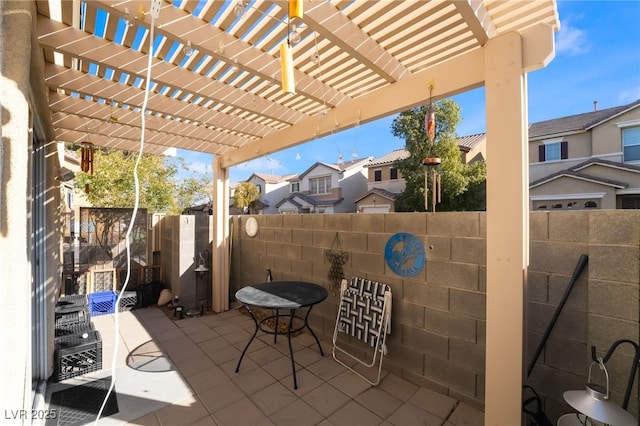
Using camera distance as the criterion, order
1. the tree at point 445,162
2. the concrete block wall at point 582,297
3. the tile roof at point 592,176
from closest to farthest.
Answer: the concrete block wall at point 582,297 < the tile roof at point 592,176 < the tree at point 445,162

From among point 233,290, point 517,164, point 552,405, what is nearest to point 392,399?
point 552,405

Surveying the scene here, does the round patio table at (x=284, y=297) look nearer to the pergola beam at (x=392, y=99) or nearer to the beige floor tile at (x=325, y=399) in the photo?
the beige floor tile at (x=325, y=399)

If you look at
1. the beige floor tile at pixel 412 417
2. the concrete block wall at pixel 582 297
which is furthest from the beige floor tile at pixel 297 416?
the concrete block wall at pixel 582 297

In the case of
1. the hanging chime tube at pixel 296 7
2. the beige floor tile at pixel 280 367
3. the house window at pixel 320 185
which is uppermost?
the house window at pixel 320 185

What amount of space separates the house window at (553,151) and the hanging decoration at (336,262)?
1571 cm

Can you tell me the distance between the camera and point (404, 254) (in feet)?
9.24

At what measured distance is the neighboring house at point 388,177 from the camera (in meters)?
16.0

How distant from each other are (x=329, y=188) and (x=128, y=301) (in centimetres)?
1774

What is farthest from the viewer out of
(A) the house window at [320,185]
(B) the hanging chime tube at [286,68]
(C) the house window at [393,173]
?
(A) the house window at [320,185]

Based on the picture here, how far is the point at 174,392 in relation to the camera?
2.58 meters

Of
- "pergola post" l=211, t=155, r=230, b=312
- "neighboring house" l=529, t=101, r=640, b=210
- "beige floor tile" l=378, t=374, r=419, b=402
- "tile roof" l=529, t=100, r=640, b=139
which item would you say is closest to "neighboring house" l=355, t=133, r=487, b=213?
"tile roof" l=529, t=100, r=640, b=139

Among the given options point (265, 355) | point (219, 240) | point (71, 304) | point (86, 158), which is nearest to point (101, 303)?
point (71, 304)

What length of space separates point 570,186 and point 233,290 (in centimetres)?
1452

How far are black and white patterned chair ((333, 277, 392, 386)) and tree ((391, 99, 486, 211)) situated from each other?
959 centimetres
